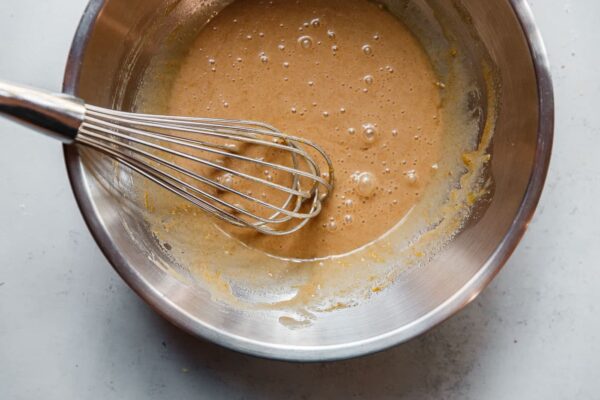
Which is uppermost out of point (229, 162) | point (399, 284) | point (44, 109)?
point (44, 109)

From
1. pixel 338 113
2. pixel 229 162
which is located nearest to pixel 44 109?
pixel 229 162

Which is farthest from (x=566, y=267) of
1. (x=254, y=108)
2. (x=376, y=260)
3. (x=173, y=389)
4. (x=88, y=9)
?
(x=88, y=9)

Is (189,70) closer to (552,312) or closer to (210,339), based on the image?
(210,339)

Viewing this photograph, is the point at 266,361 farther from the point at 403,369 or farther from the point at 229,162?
the point at 229,162

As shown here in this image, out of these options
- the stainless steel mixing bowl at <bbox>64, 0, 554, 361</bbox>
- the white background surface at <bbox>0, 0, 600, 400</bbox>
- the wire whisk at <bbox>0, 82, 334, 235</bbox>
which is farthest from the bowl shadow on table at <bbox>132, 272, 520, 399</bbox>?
the wire whisk at <bbox>0, 82, 334, 235</bbox>

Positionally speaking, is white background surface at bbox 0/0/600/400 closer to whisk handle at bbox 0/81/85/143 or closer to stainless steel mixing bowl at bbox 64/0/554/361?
stainless steel mixing bowl at bbox 64/0/554/361
